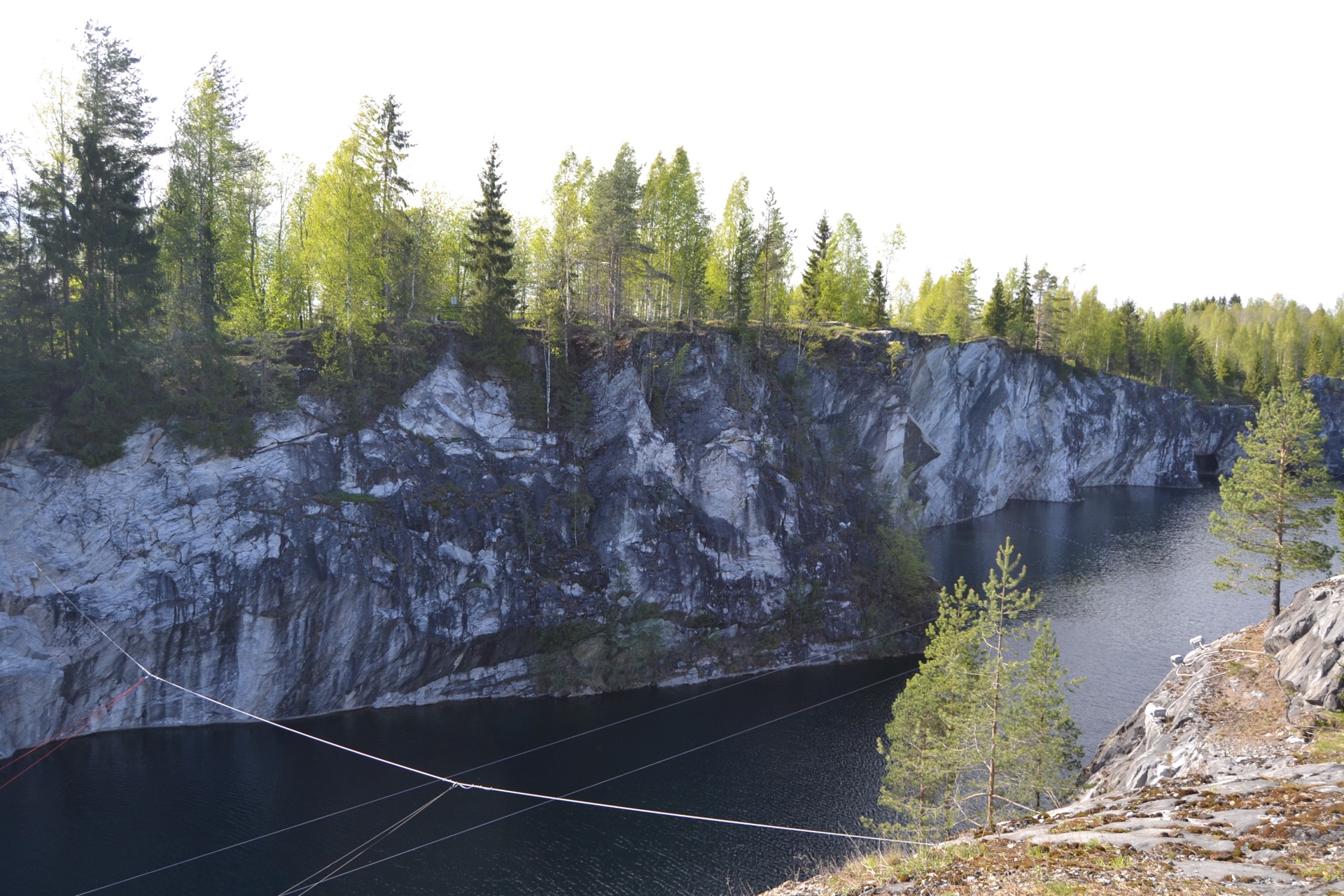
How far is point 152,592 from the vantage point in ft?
91.9

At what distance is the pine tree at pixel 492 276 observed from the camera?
37.3 m

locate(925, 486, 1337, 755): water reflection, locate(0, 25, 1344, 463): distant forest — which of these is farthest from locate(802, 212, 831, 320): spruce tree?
locate(925, 486, 1337, 755): water reflection

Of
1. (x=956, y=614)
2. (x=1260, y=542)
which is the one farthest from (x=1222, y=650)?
(x=956, y=614)

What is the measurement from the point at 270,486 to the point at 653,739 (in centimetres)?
1941

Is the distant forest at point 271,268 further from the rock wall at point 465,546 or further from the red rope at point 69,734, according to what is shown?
the red rope at point 69,734

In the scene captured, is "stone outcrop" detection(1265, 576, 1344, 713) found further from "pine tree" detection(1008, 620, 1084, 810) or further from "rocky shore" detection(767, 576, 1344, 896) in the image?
"pine tree" detection(1008, 620, 1084, 810)

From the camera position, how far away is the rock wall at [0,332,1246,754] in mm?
27750

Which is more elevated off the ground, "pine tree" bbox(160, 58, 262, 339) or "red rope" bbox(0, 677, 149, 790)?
"pine tree" bbox(160, 58, 262, 339)

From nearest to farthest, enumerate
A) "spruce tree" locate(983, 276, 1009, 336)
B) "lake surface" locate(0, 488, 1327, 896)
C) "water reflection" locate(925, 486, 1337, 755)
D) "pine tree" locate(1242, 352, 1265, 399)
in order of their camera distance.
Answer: "lake surface" locate(0, 488, 1327, 896) → "water reflection" locate(925, 486, 1337, 755) → "spruce tree" locate(983, 276, 1009, 336) → "pine tree" locate(1242, 352, 1265, 399)

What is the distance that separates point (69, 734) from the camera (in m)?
26.9

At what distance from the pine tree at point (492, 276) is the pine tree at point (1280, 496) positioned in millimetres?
30961

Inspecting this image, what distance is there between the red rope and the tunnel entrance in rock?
109 m

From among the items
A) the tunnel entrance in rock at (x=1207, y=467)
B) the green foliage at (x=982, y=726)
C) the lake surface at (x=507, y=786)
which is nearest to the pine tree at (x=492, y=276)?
the lake surface at (x=507, y=786)

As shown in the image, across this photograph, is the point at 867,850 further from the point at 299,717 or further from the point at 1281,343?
the point at 1281,343
